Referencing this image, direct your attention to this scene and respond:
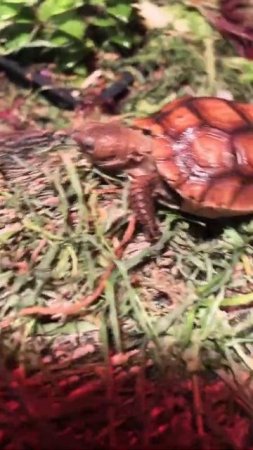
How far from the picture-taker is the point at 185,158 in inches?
52.6

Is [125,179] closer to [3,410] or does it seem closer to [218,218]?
[218,218]

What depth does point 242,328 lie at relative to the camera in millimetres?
1264

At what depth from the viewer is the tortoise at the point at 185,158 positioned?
133 centimetres

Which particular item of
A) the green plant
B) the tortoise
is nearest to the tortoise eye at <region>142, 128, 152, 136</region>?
the tortoise

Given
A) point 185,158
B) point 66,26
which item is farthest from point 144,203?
point 66,26

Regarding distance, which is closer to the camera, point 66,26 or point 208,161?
point 208,161

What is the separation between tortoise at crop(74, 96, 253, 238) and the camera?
4.35 ft

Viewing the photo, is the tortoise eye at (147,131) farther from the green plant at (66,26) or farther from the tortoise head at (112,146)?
the green plant at (66,26)

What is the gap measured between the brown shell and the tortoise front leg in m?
0.03

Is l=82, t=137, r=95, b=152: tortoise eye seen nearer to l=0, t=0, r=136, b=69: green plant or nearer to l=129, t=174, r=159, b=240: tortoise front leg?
l=129, t=174, r=159, b=240: tortoise front leg

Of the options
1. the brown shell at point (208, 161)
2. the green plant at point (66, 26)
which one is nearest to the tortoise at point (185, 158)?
the brown shell at point (208, 161)

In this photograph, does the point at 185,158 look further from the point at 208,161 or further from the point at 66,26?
the point at 66,26

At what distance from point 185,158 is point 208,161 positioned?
0.03m

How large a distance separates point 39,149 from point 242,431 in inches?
20.7
